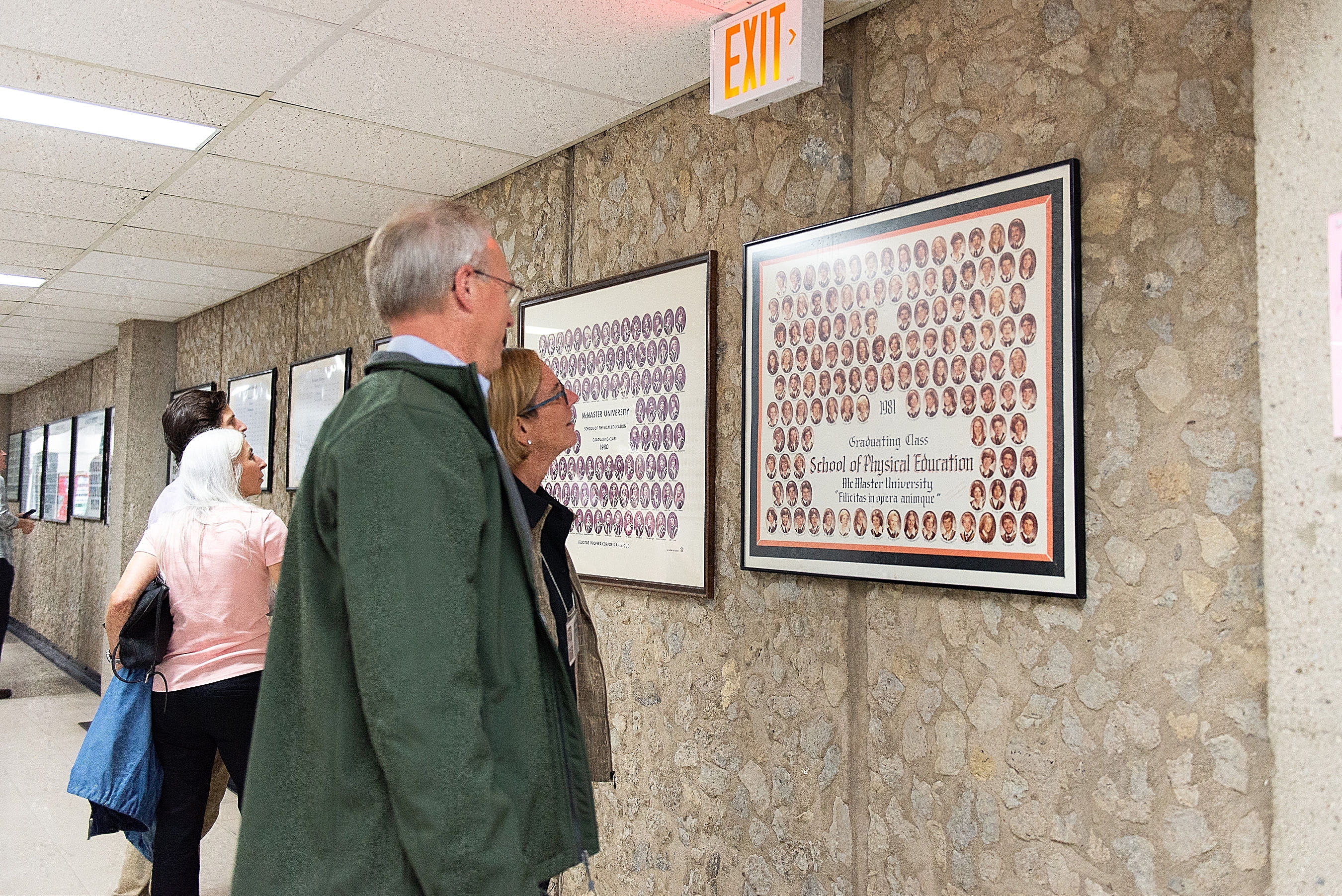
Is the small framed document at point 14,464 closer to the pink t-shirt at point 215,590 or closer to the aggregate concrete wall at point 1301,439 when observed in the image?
the pink t-shirt at point 215,590

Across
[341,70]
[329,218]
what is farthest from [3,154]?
[341,70]

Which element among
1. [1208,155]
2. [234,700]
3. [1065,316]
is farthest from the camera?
[234,700]

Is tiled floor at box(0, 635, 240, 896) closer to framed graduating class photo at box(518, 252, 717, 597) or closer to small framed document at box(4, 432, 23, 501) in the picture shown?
framed graduating class photo at box(518, 252, 717, 597)

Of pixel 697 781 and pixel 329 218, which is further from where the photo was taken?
pixel 329 218

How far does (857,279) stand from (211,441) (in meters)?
1.71

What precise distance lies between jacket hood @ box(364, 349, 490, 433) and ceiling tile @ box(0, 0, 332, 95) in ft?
4.90

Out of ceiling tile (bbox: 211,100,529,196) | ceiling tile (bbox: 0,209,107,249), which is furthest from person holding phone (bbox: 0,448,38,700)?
ceiling tile (bbox: 211,100,529,196)

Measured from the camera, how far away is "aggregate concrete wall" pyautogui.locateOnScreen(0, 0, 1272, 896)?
1655mm

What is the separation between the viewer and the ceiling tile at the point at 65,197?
3748 mm

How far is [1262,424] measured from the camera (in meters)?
1.57

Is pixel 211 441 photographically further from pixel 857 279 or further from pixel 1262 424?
pixel 1262 424

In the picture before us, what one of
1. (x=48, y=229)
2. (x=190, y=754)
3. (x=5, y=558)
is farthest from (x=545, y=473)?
(x=5, y=558)

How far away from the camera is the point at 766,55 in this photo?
7.37 ft

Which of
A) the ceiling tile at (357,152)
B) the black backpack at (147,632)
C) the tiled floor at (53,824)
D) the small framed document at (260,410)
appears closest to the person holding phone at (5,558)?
the tiled floor at (53,824)
